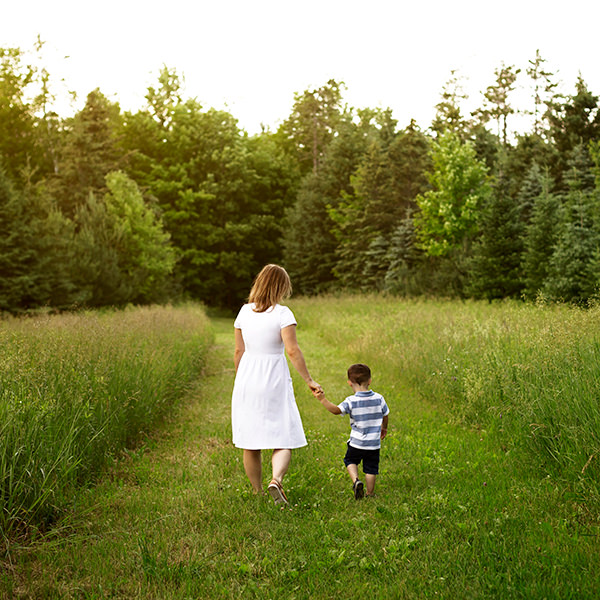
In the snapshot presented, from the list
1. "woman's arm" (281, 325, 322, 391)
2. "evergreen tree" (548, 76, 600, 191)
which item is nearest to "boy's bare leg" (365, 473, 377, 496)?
"woman's arm" (281, 325, 322, 391)

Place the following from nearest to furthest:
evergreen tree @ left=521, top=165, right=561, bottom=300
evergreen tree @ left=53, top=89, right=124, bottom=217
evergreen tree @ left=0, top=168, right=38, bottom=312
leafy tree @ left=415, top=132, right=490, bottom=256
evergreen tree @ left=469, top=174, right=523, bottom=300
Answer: evergreen tree @ left=0, top=168, right=38, bottom=312 < evergreen tree @ left=521, top=165, right=561, bottom=300 < evergreen tree @ left=469, top=174, right=523, bottom=300 < leafy tree @ left=415, top=132, right=490, bottom=256 < evergreen tree @ left=53, top=89, right=124, bottom=217

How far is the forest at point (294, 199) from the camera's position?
21.8m

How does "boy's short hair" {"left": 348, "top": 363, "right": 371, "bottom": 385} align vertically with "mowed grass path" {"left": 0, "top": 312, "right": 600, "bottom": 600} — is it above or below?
above

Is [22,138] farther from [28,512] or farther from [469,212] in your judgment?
[28,512]

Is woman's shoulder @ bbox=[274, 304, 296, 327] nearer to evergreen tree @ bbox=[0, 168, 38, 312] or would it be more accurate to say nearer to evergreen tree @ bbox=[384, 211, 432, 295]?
evergreen tree @ bbox=[0, 168, 38, 312]

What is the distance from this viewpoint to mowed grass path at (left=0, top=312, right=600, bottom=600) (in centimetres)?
376

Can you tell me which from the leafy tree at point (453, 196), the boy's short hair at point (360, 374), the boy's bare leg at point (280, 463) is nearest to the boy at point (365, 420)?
the boy's short hair at point (360, 374)

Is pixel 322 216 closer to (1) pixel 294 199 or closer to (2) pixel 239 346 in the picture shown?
(1) pixel 294 199

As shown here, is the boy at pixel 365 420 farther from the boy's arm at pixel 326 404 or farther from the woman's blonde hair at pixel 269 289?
the woman's blonde hair at pixel 269 289

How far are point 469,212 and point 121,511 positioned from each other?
88.0 ft

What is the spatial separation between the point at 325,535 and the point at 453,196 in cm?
2753

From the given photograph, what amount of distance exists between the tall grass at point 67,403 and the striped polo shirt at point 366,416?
8.26 ft

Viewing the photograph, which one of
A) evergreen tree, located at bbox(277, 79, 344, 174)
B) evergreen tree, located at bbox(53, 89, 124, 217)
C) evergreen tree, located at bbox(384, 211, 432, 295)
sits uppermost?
evergreen tree, located at bbox(277, 79, 344, 174)

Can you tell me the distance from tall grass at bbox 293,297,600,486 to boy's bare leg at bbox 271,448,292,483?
240 cm
